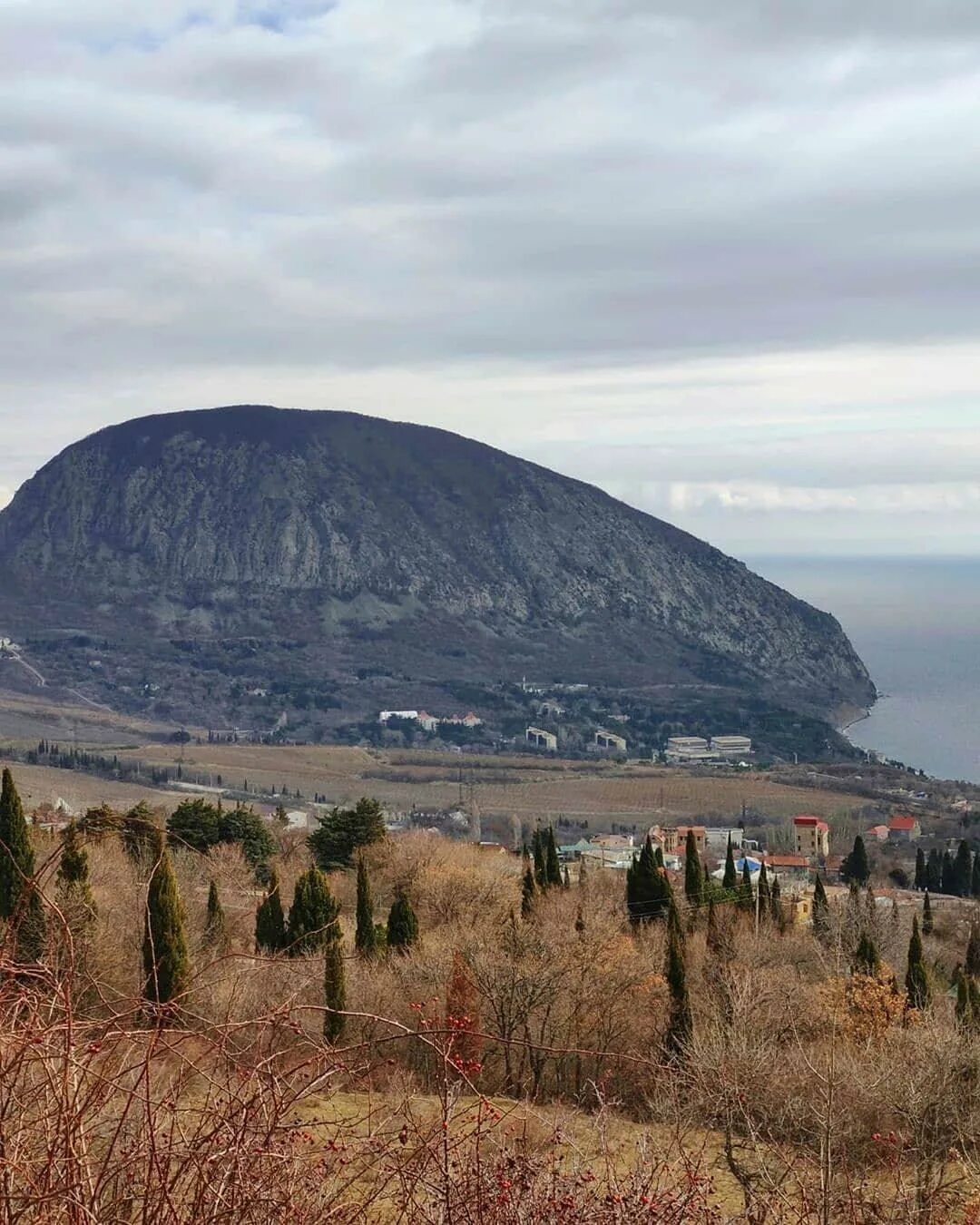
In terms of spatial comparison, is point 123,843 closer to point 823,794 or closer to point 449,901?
point 449,901

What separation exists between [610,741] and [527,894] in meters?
96.0

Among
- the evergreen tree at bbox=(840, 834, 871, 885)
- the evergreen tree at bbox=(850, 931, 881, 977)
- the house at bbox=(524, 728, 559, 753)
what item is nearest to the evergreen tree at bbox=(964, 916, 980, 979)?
the evergreen tree at bbox=(850, 931, 881, 977)

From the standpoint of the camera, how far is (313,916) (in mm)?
21031

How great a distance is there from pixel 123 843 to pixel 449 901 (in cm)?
784

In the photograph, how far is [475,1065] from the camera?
4.34 m

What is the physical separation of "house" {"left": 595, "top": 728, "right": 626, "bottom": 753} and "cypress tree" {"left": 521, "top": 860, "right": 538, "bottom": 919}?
92.2 m

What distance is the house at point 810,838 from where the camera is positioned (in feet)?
200

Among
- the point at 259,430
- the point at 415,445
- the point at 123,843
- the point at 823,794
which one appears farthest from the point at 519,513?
the point at 123,843

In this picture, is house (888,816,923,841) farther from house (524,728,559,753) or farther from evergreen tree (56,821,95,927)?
evergreen tree (56,821,95,927)

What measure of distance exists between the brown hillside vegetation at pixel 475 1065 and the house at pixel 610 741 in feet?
283

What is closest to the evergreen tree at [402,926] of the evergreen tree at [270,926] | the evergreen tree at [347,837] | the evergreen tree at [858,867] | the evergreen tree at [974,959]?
the evergreen tree at [270,926]

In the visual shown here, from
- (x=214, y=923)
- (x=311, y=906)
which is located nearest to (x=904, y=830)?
(x=311, y=906)

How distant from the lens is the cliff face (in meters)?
164

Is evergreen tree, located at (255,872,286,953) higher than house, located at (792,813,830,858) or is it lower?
higher
